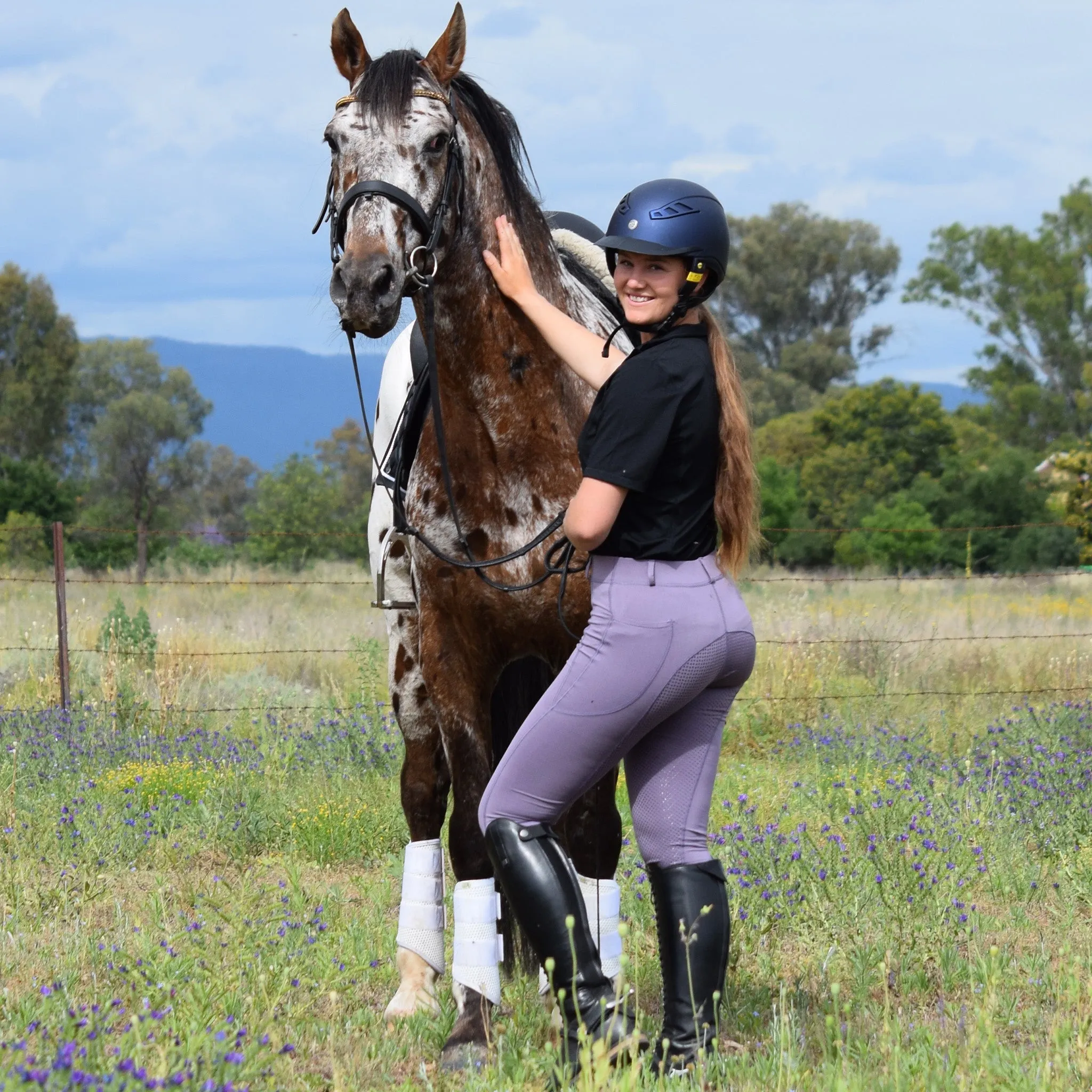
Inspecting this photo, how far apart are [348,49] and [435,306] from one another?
76 cm

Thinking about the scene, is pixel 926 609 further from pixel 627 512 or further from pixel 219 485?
pixel 219 485

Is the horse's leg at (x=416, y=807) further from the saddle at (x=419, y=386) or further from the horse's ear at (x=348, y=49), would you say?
the horse's ear at (x=348, y=49)

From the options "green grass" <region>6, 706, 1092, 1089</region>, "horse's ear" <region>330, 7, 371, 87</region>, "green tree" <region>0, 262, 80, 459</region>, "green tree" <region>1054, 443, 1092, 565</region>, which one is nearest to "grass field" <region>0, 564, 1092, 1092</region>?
"green grass" <region>6, 706, 1092, 1089</region>

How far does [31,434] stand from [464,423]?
48207mm

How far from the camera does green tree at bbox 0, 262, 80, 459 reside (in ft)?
155

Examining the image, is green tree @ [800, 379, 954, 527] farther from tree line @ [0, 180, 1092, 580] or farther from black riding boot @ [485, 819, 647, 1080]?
black riding boot @ [485, 819, 647, 1080]

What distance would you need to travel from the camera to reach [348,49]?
3613 millimetres

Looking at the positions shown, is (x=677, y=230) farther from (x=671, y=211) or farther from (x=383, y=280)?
(x=383, y=280)

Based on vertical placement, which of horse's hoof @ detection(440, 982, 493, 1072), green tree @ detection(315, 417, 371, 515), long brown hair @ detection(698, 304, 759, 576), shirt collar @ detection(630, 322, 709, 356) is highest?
green tree @ detection(315, 417, 371, 515)

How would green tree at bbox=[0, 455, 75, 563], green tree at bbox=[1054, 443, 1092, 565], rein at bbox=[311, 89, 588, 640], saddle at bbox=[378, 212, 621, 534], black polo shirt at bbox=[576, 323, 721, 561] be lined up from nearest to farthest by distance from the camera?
black polo shirt at bbox=[576, 323, 721, 561], rein at bbox=[311, 89, 588, 640], saddle at bbox=[378, 212, 621, 534], green tree at bbox=[1054, 443, 1092, 565], green tree at bbox=[0, 455, 75, 563]

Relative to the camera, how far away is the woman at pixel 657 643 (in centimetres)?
282

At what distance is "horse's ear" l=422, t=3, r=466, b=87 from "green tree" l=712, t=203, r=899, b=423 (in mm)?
51213

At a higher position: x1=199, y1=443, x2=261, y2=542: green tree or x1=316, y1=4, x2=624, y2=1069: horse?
x1=199, y1=443, x2=261, y2=542: green tree

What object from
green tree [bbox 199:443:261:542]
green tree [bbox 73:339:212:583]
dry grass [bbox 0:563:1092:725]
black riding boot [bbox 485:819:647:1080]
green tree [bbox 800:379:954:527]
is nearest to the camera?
black riding boot [bbox 485:819:647:1080]
